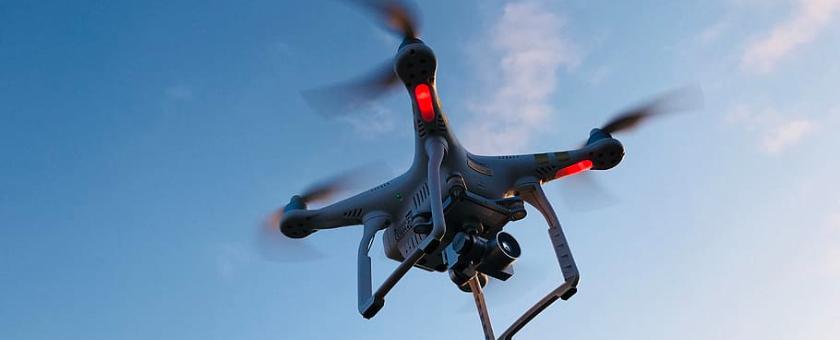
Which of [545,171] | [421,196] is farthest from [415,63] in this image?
[545,171]

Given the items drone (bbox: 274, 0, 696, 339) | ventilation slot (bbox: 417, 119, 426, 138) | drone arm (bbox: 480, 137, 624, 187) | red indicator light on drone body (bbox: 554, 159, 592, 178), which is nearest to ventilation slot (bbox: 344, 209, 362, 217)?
drone (bbox: 274, 0, 696, 339)

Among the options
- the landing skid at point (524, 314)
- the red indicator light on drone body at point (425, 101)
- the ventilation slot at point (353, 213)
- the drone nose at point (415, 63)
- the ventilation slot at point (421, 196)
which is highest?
the drone nose at point (415, 63)

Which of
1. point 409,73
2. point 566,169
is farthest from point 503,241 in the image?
point 409,73

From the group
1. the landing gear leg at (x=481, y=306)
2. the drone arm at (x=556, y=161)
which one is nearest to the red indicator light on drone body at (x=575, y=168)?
the drone arm at (x=556, y=161)

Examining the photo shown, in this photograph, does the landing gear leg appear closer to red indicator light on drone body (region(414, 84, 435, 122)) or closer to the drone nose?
red indicator light on drone body (region(414, 84, 435, 122))

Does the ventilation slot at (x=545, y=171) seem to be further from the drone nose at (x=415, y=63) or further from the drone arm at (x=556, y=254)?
the drone nose at (x=415, y=63)

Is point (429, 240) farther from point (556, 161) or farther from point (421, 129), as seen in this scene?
point (556, 161)
